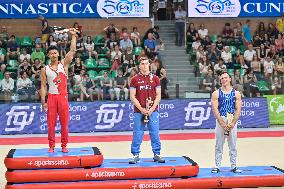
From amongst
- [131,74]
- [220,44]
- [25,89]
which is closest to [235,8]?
[220,44]

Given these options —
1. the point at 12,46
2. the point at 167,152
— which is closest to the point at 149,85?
the point at 167,152

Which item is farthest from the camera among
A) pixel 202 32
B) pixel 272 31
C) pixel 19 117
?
pixel 272 31

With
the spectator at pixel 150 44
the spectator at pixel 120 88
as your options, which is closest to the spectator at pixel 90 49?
the spectator at pixel 150 44

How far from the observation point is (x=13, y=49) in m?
24.3

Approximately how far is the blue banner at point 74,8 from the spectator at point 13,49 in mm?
986

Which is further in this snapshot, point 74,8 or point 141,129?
point 74,8

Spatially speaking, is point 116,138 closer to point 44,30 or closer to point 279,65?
point 44,30

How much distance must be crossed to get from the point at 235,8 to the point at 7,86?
10.3 m

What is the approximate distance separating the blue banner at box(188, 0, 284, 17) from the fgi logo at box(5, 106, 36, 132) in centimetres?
824

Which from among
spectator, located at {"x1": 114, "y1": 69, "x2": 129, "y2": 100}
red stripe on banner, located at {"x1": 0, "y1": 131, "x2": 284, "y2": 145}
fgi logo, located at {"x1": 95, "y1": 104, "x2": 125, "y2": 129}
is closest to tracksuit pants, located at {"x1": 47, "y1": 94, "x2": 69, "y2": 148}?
red stripe on banner, located at {"x1": 0, "y1": 131, "x2": 284, "y2": 145}

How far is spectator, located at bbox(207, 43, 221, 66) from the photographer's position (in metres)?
24.4

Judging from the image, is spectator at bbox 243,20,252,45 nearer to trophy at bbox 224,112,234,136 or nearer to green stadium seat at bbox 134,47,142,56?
green stadium seat at bbox 134,47,142,56

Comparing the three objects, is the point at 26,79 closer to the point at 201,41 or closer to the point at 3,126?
the point at 3,126

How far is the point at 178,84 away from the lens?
2133cm
